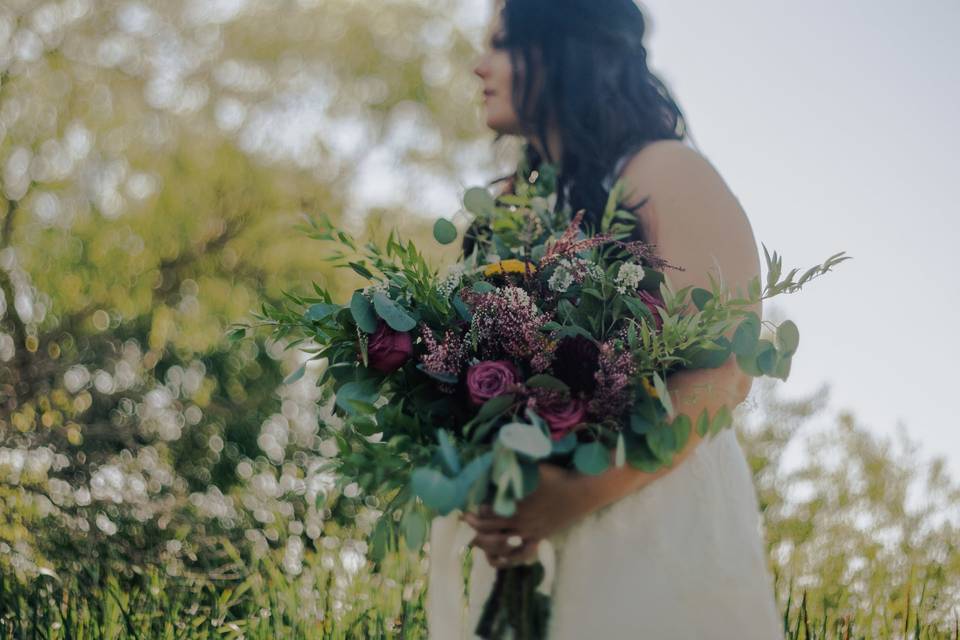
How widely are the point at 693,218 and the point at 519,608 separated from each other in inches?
28.6

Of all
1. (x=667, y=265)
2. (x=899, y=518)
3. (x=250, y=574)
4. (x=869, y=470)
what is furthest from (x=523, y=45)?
(x=869, y=470)

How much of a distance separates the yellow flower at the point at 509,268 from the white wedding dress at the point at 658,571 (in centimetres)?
42

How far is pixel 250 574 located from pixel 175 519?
1.23 m

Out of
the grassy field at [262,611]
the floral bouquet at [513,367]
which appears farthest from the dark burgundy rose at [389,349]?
the grassy field at [262,611]

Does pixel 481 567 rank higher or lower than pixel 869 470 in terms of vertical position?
higher

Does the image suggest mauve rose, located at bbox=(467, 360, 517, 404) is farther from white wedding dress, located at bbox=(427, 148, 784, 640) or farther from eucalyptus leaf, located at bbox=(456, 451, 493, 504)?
white wedding dress, located at bbox=(427, 148, 784, 640)

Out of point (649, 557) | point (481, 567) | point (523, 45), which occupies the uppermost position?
point (523, 45)

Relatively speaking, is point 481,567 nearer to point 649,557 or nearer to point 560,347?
point 649,557

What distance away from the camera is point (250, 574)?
352cm

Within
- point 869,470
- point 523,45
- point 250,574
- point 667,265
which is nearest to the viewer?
point 667,265

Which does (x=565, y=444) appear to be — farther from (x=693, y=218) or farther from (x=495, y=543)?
(x=693, y=218)

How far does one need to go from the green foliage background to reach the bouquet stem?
6.65 ft

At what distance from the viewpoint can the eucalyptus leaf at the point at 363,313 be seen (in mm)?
1508

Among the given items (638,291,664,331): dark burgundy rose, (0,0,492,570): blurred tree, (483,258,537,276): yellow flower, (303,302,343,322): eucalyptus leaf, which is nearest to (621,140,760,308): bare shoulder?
(638,291,664,331): dark burgundy rose
